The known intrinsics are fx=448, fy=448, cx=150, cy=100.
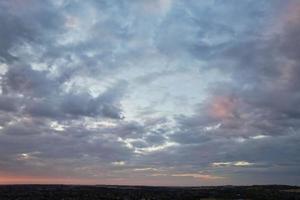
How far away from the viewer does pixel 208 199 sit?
13850cm

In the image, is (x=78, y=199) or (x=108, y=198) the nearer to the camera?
(x=78, y=199)

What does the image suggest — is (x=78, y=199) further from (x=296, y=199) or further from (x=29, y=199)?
(x=296, y=199)

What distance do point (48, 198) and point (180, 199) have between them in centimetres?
4063

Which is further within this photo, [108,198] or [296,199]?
[108,198]

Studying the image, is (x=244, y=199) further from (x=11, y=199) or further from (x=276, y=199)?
(x=11, y=199)

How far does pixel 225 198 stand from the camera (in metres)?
144

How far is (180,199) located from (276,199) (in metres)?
29.2

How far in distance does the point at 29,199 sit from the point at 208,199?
54.0m

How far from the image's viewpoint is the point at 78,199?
443 feet

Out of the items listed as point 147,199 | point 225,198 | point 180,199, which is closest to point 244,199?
point 225,198

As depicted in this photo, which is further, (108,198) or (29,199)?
(108,198)

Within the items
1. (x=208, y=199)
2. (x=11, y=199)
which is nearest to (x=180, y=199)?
(x=208, y=199)

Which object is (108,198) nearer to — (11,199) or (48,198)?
(48,198)

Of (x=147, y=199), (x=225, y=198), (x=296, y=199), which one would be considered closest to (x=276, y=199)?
(x=296, y=199)
